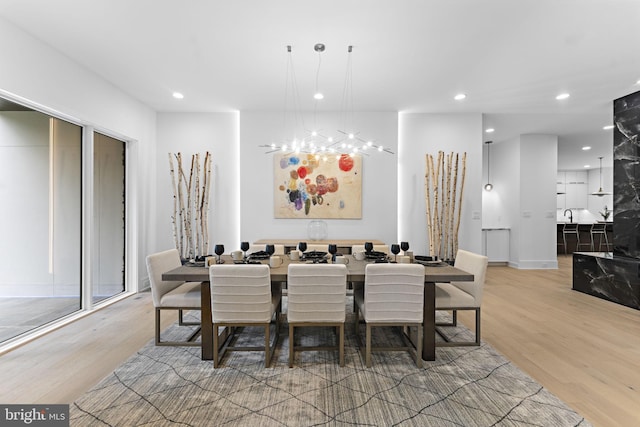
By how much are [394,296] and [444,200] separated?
334cm

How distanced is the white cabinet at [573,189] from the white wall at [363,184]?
31.0 feet

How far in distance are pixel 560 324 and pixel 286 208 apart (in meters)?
3.90

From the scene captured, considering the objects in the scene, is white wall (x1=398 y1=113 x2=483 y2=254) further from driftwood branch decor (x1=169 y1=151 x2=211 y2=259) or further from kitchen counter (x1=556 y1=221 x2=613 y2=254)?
kitchen counter (x1=556 y1=221 x2=613 y2=254)

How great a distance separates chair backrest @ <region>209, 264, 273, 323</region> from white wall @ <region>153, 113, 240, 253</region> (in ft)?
9.82

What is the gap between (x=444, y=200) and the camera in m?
5.34

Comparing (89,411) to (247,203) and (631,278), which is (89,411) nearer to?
(247,203)

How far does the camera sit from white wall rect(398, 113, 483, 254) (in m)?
5.41

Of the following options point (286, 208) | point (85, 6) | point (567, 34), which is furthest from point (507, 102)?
point (85, 6)

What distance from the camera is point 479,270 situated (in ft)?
9.34

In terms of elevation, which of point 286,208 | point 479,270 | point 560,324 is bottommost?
point 560,324

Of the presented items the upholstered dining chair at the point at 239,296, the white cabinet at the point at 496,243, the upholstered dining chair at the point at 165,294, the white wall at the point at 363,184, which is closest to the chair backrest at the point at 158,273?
the upholstered dining chair at the point at 165,294

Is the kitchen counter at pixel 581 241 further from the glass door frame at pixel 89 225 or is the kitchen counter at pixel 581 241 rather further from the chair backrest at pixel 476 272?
the glass door frame at pixel 89 225

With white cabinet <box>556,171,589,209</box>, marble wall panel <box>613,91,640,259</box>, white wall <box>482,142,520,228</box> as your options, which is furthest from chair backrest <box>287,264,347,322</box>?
white cabinet <box>556,171,589,209</box>

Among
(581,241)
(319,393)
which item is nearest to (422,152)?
(319,393)
